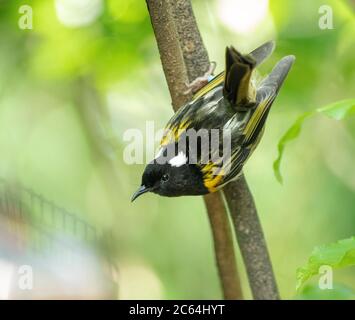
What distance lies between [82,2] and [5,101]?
0.94 m

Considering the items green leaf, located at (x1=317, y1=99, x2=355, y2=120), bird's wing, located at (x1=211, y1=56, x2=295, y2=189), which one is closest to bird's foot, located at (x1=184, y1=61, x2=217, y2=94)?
bird's wing, located at (x1=211, y1=56, x2=295, y2=189)

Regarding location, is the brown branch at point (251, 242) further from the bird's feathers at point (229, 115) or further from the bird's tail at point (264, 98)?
the bird's tail at point (264, 98)

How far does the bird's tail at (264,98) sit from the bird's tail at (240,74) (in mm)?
57

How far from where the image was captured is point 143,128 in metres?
4.40

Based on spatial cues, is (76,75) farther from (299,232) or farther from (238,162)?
(299,232)

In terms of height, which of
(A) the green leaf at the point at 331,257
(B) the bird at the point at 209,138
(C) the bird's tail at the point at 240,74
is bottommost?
(A) the green leaf at the point at 331,257

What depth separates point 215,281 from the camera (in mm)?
4816

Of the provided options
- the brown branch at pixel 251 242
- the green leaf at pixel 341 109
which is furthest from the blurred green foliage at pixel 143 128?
the green leaf at pixel 341 109

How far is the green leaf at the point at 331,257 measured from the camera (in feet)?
6.48

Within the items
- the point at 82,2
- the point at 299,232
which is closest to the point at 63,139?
the point at 82,2

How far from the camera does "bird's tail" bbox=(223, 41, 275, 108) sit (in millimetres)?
2912

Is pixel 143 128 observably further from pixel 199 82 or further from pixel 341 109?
pixel 341 109

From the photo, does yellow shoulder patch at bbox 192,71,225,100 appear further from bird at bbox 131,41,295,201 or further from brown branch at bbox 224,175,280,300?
brown branch at bbox 224,175,280,300

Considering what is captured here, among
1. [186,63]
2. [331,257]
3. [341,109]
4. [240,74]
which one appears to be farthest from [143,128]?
[331,257]
